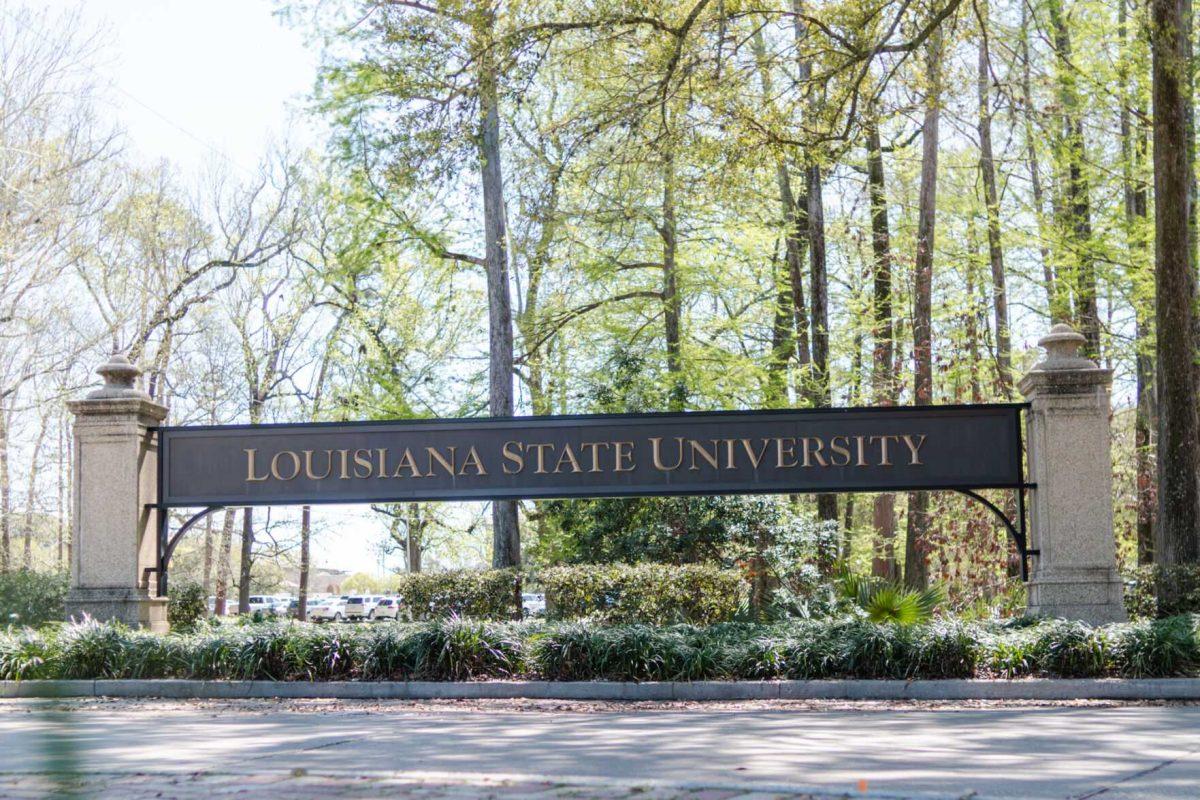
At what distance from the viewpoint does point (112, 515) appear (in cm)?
1471

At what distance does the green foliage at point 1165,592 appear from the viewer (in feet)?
44.0

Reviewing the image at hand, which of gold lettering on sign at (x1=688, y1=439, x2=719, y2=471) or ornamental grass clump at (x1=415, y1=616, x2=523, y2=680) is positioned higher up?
gold lettering on sign at (x1=688, y1=439, x2=719, y2=471)

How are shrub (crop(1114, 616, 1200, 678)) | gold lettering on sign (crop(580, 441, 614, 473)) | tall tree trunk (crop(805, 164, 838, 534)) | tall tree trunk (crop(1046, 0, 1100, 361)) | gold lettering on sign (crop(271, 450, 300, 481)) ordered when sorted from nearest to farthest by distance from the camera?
shrub (crop(1114, 616, 1200, 678))
gold lettering on sign (crop(580, 441, 614, 473))
gold lettering on sign (crop(271, 450, 300, 481))
tall tree trunk (crop(1046, 0, 1100, 361))
tall tree trunk (crop(805, 164, 838, 534))

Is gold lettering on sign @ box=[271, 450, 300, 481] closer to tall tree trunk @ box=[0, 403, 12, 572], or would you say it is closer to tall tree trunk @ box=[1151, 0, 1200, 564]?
tall tree trunk @ box=[1151, 0, 1200, 564]

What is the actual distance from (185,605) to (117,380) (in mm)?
3026

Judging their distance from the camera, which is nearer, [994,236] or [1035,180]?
[994,236]

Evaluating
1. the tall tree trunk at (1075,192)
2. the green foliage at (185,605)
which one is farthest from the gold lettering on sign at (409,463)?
the tall tree trunk at (1075,192)

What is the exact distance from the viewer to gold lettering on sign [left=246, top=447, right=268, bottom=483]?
49.1 ft

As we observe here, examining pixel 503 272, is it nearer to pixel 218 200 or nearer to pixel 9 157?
pixel 9 157

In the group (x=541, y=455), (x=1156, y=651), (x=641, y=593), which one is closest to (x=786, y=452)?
(x=641, y=593)

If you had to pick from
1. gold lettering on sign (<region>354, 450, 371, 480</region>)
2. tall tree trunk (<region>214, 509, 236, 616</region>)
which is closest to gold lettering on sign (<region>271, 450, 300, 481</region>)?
gold lettering on sign (<region>354, 450, 371, 480</region>)

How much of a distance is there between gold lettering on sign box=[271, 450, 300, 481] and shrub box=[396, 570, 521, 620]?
2.43m

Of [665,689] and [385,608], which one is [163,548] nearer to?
[665,689]

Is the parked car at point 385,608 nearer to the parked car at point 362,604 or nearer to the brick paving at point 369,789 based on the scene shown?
the parked car at point 362,604
